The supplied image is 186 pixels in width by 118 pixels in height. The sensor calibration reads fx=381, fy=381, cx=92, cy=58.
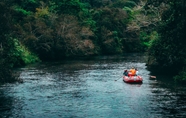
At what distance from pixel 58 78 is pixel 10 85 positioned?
7790 mm

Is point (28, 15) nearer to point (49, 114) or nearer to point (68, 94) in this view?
point (68, 94)

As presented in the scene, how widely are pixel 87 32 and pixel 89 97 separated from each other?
1892 inches

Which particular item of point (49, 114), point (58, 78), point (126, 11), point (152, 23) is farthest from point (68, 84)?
point (126, 11)

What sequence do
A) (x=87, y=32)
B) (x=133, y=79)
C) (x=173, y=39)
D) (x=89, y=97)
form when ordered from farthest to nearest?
1. (x=87, y=32)
2. (x=173, y=39)
3. (x=133, y=79)
4. (x=89, y=97)

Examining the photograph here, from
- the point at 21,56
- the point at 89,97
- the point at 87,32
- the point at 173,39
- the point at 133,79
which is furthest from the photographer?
the point at 87,32

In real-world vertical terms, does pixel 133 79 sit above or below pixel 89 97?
above

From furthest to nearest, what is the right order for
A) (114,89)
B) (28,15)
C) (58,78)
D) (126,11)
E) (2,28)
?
(126,11) < (28,15) < (58,78) < (114,89) < (2,28)

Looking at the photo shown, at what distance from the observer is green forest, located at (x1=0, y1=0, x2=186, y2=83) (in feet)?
148

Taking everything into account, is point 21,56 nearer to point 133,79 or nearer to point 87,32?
point 87,32

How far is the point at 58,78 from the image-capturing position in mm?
47719

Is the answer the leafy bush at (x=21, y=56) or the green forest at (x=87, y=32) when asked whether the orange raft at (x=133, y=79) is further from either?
the leafy bush at (x=21, y=56)

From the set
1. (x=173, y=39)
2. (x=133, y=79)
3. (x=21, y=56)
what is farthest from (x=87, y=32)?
(x=133, y=79)

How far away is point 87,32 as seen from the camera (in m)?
83.1

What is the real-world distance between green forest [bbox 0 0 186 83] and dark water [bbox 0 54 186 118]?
2.92m
